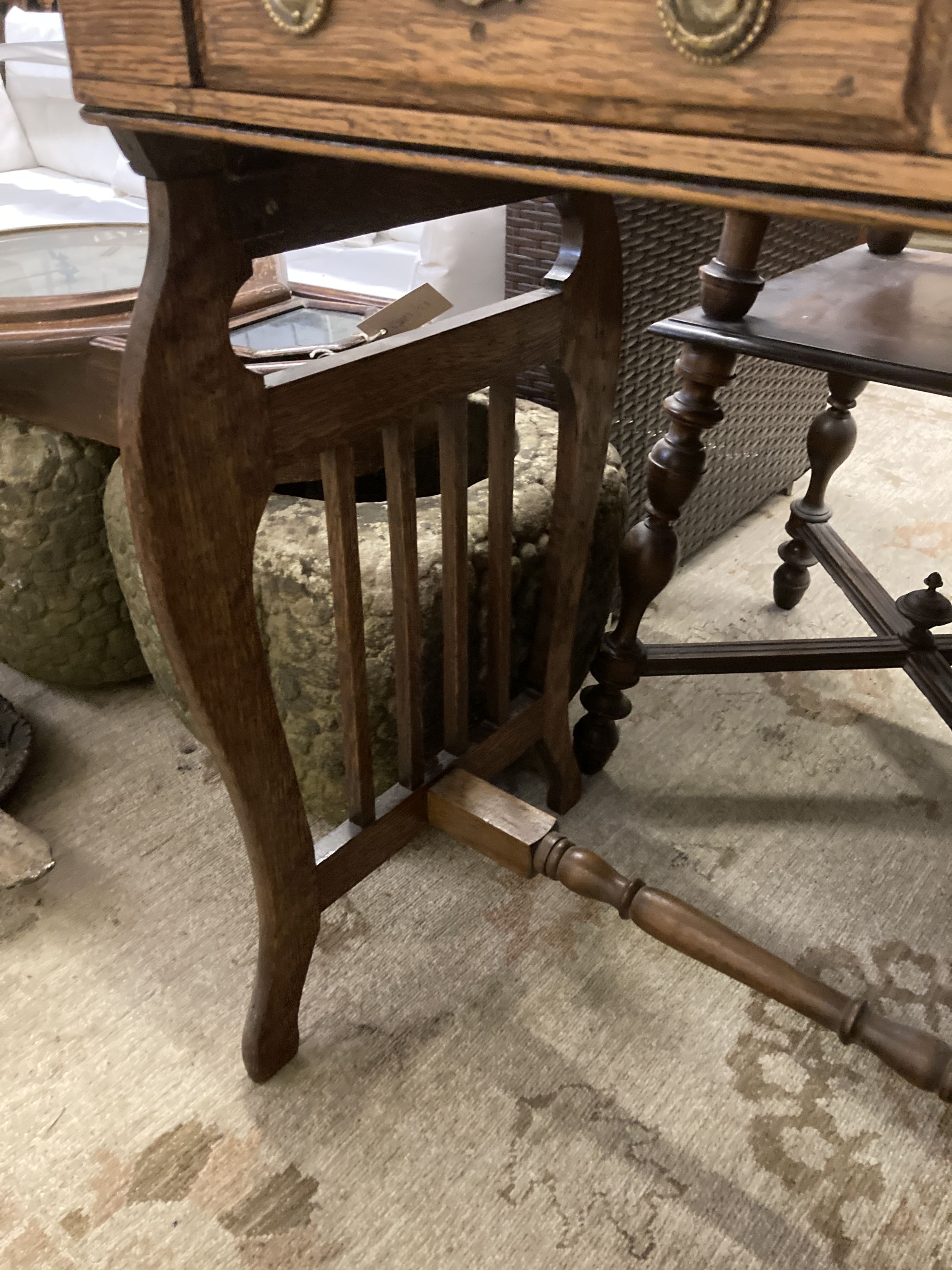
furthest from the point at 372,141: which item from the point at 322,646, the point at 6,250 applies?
the point at 6,250

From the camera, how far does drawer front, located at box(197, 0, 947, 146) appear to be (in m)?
0.31

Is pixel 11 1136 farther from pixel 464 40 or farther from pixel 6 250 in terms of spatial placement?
pixel 6 250

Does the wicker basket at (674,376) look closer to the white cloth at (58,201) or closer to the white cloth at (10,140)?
the white cloth at (58,201)

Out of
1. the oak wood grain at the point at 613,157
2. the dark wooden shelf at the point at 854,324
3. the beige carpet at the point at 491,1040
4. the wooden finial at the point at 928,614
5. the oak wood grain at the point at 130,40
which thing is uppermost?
the oak wood grain at the point at 130,40

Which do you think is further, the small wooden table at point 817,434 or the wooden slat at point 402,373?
the small wooden table at point 817,434

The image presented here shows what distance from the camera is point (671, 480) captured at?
0.96 m

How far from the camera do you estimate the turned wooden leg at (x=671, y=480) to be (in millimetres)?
862

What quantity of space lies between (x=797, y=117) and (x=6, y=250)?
1.28 metres

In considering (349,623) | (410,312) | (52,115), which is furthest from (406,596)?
(52,115)

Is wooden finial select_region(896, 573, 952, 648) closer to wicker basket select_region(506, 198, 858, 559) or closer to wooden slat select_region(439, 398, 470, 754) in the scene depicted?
wicker basket select_region(506, 198, 858, 559)

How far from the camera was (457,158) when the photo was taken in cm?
41

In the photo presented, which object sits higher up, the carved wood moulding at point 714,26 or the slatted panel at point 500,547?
the carved wood moulding at point 714,26

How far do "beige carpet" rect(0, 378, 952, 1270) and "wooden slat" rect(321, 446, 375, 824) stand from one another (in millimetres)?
225

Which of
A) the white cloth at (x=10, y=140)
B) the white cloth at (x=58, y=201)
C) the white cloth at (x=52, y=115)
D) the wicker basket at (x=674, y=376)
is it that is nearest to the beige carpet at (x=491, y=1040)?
the wicker basket at (x=674, y=376)
